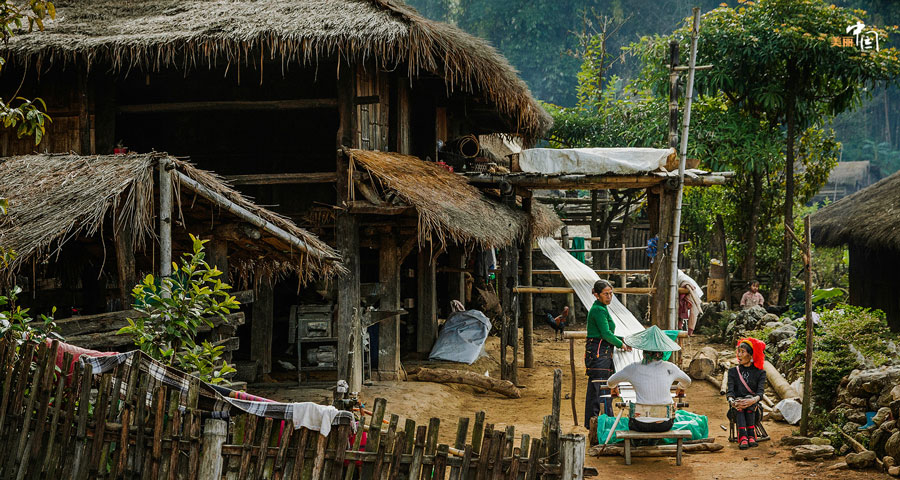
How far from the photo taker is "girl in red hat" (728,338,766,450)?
6961 millimetres

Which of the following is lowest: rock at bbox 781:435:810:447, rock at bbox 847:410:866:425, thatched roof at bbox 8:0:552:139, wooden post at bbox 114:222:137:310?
rock at bbox 781:435:810:447

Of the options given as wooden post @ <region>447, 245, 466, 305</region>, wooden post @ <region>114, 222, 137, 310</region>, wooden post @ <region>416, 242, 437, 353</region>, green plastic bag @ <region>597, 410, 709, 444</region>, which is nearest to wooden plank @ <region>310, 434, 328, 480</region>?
wooden post @ <region>114, 222, 137, 310</region>

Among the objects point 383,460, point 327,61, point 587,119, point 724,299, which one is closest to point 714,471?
point 383,460

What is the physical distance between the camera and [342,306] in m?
8.66

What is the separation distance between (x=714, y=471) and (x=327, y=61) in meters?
6.04

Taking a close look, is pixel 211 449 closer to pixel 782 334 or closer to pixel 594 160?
pixel 594 160

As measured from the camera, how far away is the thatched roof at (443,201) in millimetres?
8047

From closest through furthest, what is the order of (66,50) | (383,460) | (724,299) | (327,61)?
(383,460) < (66,50) < (327,61) < (724,299)

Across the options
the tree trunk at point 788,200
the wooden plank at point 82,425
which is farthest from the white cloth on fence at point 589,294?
the tree trunk at point 788,200

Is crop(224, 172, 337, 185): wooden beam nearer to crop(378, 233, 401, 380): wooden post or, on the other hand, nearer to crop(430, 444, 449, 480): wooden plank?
crop(378, 233, 401, 380): wooden post

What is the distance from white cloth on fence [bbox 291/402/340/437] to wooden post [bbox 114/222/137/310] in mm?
2579

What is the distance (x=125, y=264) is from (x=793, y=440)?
5.58 m

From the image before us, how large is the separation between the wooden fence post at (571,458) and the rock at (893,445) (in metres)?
3.03

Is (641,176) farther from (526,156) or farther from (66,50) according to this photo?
(66,50)
